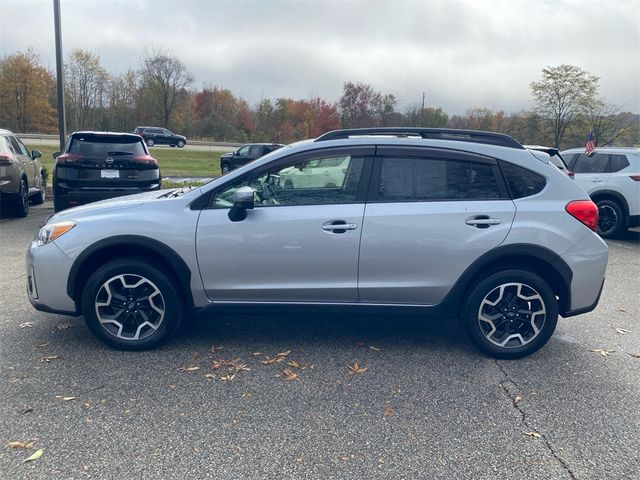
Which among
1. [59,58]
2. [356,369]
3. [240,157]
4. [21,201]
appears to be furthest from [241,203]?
[240,157]

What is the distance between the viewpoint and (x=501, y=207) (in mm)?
4133

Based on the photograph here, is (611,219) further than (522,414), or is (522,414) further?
(611,219)

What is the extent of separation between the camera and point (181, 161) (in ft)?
101

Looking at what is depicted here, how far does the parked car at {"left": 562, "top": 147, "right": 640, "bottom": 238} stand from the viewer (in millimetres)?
9977

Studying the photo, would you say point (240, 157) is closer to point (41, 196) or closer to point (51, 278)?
point (41, 196)

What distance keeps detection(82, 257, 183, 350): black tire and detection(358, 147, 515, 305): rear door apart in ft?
5.10

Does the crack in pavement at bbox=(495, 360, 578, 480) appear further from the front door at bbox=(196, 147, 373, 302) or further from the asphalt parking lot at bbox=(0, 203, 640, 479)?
the front door at bbox=(196, 147, 373, 302)

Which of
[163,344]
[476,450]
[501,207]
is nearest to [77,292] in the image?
[163,344]

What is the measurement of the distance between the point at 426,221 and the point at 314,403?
1623 millimetres

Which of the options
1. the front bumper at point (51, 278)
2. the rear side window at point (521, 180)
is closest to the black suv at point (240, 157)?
the front bumper at point (51, 278)

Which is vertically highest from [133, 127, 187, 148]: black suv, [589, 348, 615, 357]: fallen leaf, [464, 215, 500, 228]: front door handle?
[133, 127, 187, 148]: black suv

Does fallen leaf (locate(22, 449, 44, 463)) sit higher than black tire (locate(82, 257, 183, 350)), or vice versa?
black tire (locate(82, 257, 183, 350))

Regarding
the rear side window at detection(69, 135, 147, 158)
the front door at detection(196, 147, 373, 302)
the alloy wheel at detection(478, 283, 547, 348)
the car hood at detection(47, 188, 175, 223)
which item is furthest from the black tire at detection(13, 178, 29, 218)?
the alloy wheel at detection(478, 283, 547, 348)

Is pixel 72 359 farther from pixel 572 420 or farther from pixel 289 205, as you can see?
Answer: pixel 572 420
